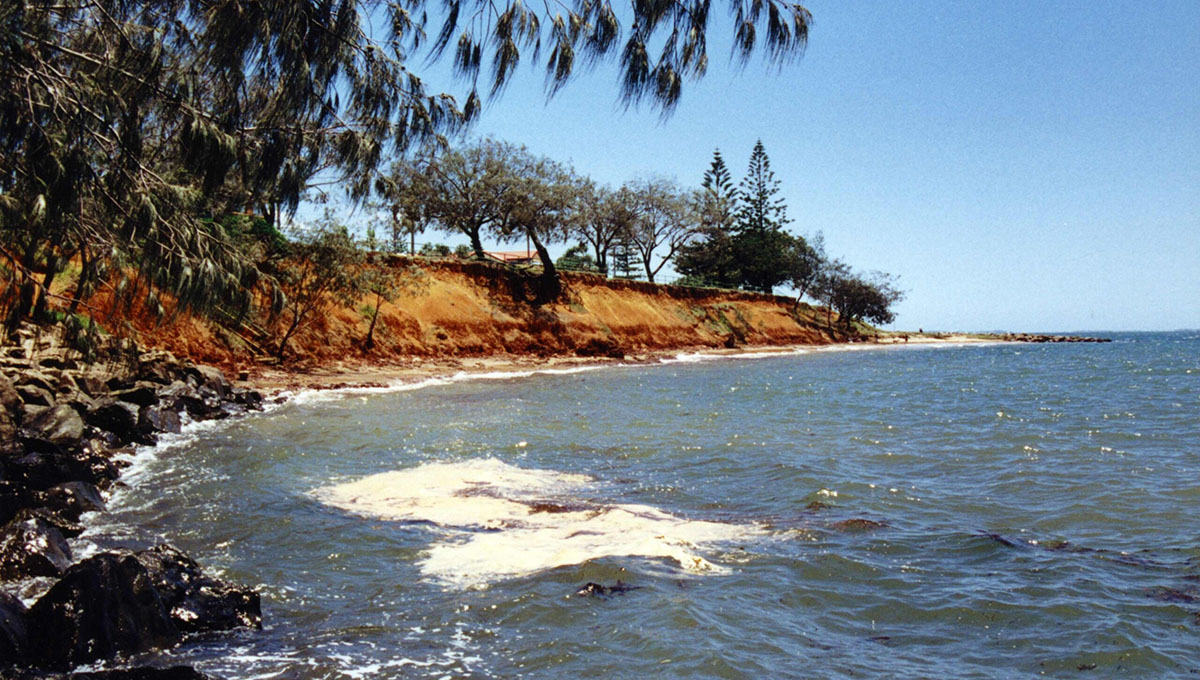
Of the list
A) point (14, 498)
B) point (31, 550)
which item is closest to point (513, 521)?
point (31, 550)

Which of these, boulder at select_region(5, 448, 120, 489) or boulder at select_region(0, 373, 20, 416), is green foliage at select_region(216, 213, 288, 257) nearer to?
boulder at select_region(0, 373, 20, 416)

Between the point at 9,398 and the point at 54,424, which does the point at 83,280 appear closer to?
the point at 54,424

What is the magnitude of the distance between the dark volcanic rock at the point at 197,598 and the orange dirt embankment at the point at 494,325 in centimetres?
1338

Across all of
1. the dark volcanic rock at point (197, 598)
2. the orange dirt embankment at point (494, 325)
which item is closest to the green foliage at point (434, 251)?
the orange dirt embankment at point (494, 325)

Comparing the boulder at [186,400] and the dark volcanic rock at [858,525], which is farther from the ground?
the boulder at [186,400]

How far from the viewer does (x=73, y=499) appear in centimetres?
820

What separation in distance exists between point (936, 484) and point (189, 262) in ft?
31.1

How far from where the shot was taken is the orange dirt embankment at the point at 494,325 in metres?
26.4

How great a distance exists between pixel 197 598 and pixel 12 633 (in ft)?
3.58

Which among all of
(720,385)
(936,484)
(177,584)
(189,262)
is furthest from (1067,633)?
(720,385)

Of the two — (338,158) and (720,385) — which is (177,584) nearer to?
(338,158)

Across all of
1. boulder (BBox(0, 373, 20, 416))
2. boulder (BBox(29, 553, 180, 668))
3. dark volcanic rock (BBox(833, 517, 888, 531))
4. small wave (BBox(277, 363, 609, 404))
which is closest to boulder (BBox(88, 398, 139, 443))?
boulder (BBox(0, 373, 20, 416))

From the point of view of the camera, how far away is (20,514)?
681 centimetres

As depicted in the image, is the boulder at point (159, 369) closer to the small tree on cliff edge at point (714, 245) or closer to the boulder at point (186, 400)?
the boulder at point (186, 400)
